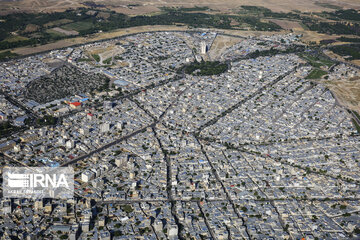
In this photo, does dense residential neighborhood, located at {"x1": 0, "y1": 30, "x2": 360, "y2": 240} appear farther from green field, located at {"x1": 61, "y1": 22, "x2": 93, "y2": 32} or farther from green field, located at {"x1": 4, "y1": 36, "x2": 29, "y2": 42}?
green field, located at {"x1": 61, "y1": 22, "x2": 93, "y2": 32}

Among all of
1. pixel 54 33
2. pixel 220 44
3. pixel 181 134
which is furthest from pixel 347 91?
pixel 54 33

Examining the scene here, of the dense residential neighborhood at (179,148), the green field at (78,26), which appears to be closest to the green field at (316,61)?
the dense residential neighborhood at (179,148)

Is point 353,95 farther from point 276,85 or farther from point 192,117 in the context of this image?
point 192,117

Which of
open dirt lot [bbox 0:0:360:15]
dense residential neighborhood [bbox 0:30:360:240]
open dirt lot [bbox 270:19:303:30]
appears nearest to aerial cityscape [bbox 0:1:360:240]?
dense residential neighborhood [bbox 0:30:360:240]

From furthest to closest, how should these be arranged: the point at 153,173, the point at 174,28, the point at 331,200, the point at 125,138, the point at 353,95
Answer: the point at 174,28 < the point at 353,95 < the point at 125,138 < the point at 153,173 < the point at 331,200

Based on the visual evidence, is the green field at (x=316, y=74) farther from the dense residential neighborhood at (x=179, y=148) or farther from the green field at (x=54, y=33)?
the green field at (x=54, y=33)

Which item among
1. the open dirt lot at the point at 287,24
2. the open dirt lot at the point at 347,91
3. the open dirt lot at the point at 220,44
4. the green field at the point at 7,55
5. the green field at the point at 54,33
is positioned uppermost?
the open dirt lot at the point at 287,24

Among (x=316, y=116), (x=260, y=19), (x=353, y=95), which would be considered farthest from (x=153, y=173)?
(x=260, y=19)
